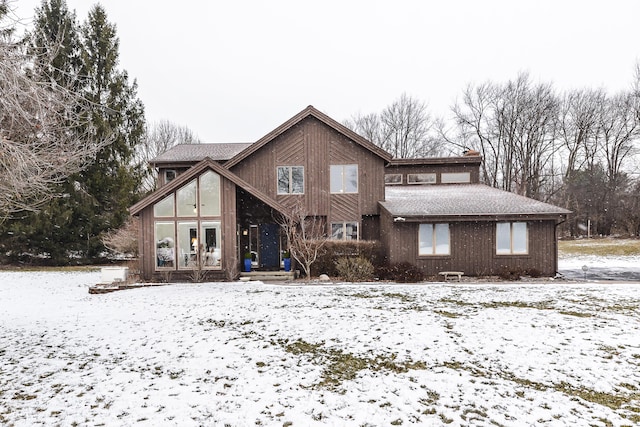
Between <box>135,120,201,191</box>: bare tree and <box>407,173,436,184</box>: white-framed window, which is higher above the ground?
<box>135,120,201,191</box>: bare tree

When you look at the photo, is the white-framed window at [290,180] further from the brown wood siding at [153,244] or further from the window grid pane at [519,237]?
the window grid pane at [519,237]

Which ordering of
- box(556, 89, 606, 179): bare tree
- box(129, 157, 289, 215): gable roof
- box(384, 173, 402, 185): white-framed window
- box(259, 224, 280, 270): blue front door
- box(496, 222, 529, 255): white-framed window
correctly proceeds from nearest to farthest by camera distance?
box(129, 157, 289, 215): gable roof, box(496, 222, 529, 255): white-framed window, box(259, 224, 280, 270): blue front door, box(384, 173, 402, 185): white-framed window, box(556, 89, 606, 179): bare tree

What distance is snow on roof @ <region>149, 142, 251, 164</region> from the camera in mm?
18562

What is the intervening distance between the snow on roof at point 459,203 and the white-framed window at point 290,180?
3995 mm

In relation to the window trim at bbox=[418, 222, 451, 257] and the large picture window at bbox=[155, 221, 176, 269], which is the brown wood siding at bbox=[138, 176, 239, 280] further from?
the window trim at bbox=[418, 222, 451, 257]

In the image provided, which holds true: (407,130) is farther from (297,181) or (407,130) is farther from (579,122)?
(297,181)

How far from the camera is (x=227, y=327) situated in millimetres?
7500

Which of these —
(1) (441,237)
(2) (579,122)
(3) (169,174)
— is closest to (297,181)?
(1) (441,237)

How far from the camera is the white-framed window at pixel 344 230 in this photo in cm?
1644

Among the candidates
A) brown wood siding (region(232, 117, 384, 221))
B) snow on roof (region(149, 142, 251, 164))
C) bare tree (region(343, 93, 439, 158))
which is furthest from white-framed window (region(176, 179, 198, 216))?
bare tree (region(343, 93, 439, 158))

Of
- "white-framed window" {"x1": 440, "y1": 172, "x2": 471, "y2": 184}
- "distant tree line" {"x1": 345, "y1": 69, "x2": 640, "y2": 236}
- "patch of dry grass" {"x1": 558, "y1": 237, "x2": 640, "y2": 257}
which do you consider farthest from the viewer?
"distant tree line" {"x1": 345, "y1": 69, "x2": 640, "y2": 236}

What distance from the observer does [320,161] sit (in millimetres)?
16328

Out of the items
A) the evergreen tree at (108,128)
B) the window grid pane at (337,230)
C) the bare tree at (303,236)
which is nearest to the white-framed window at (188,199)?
the bare tree at (303,236)

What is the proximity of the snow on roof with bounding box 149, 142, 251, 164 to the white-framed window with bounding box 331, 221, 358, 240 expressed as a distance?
7366 millimetres
